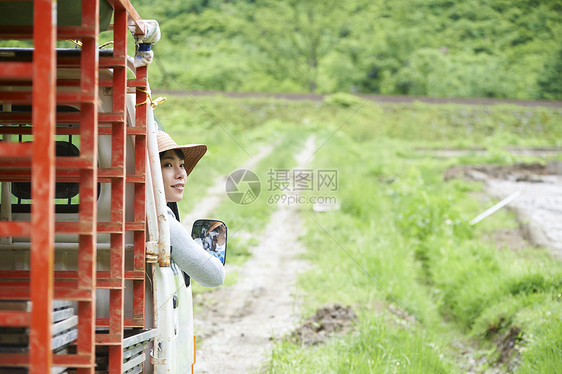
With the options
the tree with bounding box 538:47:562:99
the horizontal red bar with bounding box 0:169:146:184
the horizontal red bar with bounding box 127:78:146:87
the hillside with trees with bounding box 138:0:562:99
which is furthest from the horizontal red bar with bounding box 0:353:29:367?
the tree with bounding box 538:47:562:99

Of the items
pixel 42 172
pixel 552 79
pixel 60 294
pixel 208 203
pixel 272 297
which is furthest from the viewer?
pixel 552 79

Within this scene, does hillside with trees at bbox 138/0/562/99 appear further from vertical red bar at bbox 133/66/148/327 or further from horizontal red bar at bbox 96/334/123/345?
horizontal red bar at bbox 96/334/123/345

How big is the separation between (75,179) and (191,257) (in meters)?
0.66

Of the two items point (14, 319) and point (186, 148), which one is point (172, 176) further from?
point (14, 319)

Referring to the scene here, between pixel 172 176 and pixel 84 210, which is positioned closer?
pixel 84 210

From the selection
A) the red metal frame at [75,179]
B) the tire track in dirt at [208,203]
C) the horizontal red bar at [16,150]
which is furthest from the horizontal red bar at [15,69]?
the tire track in dirt at [208,203]

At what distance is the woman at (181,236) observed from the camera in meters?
2.74

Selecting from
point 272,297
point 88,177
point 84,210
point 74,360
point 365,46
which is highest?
point 88,177

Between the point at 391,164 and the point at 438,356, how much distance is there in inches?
Result: 415

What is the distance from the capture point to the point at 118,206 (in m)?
2.33

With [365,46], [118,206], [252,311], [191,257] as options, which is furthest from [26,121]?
[365,46]

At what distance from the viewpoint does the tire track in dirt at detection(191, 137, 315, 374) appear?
15.8 feet

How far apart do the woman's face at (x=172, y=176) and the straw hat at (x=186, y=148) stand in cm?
7

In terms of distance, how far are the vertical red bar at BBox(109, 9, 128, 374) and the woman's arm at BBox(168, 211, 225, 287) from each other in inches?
16.6
